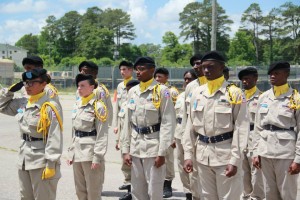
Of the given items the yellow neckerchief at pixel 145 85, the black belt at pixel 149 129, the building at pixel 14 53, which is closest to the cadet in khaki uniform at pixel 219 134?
the black belt at pixel 149 129

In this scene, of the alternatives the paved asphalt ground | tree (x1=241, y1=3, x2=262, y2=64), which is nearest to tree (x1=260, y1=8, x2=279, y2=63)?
tree (x1=241, y1=3, x2=262, y2=64)

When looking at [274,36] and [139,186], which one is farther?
[274,36]

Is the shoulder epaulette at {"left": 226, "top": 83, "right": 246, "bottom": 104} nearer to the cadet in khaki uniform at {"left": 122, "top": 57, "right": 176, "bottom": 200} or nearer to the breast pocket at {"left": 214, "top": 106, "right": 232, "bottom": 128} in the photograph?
the breast pocket at {"left": 214, "top": 106, "right": 232, "bottom": 128}

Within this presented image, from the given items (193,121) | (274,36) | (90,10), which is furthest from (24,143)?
(90,10)

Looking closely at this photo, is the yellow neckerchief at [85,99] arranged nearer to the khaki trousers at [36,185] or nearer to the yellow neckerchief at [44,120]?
the yellow neckerchief at [44,120]

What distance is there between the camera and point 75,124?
5.46m

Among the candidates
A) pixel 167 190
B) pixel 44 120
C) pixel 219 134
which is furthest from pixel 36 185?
pixel 167 190

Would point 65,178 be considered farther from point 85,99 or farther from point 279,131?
point 279,131

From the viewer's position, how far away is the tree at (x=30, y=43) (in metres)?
128

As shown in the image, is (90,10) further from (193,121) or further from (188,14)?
(193,121)

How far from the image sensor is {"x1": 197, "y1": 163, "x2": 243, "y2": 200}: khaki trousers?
426cm

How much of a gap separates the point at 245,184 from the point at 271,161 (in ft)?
4.29

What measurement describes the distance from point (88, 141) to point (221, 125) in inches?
77.2

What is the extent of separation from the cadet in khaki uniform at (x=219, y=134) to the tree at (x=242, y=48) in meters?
71.0
